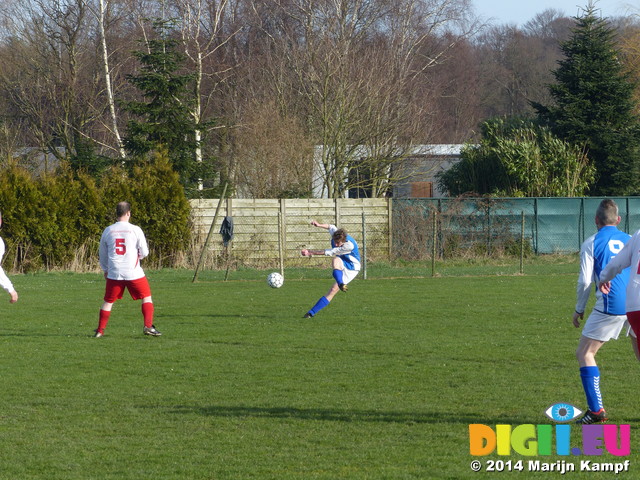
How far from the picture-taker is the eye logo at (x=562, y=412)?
6977 millimetres

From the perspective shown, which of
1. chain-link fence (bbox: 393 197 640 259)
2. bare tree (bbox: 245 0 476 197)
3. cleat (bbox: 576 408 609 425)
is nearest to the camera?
cleat (bbox: 576 408 609 425)

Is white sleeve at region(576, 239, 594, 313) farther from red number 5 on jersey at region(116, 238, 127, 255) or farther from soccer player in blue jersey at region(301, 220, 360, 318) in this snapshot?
A: soccer player in blue jersey at region(301, 220, 360, 318)

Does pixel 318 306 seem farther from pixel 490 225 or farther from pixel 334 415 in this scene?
pixel 490 225

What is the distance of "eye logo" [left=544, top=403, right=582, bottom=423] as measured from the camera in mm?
6977

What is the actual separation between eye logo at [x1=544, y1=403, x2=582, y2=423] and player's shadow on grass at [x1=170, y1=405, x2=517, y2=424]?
1.01 ft

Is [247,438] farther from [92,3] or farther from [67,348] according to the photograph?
[92,3]

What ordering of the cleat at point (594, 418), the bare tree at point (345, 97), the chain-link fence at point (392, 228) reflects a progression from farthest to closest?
1. the bare tree at point (345, 97)
2. the chain-link fence at point (392, 228)
3. the cleat at point (594, 418)

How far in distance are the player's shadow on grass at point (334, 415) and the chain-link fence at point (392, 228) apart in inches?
778

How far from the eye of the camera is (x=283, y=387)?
8719mm

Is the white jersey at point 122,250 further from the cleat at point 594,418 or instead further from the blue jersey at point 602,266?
the cleat at point 594,418

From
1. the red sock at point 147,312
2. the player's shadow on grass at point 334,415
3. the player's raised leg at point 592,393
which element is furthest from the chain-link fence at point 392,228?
the player's raised leg at point 592,393

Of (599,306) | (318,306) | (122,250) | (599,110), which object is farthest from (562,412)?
(599,110)

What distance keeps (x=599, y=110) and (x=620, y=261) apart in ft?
105

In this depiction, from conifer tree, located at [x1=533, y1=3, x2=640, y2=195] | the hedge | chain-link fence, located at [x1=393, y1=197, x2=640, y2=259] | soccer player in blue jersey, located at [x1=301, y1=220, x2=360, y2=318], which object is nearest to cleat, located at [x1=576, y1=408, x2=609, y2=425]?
soccer player in blue jersey, located at [x1=301, y1=220, x2=360, y2=318]
